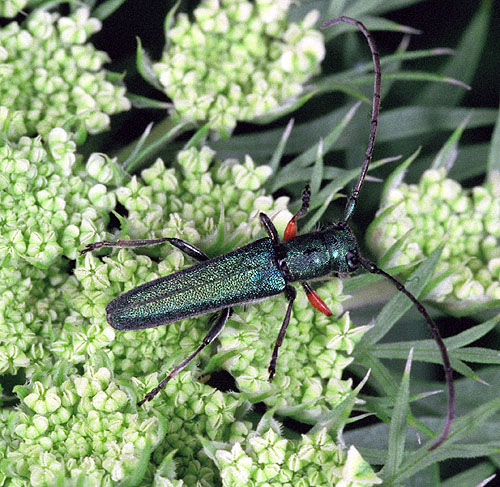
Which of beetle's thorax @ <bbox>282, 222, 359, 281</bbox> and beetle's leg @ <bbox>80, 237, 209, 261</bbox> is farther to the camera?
beetle's thorax @ <bbox>282, 222, 359, 281</bbox>

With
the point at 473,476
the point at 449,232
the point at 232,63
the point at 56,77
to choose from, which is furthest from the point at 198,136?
the point at 473,476

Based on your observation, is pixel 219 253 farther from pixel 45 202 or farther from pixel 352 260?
pixel 45 202

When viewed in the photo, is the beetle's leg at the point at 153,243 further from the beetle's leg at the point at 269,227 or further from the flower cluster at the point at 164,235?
the beetle's leg at the point at 269,227

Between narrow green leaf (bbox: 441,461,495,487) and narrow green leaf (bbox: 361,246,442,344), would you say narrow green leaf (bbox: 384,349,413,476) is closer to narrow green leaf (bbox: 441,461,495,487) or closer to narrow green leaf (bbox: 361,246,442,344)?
narrow green leaf (bbox: 361,246,442,344)

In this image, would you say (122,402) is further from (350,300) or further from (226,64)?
(226,64)

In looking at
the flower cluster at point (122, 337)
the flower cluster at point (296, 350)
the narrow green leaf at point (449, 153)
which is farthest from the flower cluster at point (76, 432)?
the narrow green leaf at point (449, 153)

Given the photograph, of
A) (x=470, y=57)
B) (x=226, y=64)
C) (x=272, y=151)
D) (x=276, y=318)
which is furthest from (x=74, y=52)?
(x=470, y=57)

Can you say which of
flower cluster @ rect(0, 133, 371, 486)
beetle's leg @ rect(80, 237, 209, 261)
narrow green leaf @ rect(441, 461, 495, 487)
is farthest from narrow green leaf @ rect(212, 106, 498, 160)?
narrow green leaf @ rect(441, 461, 495, 487)
